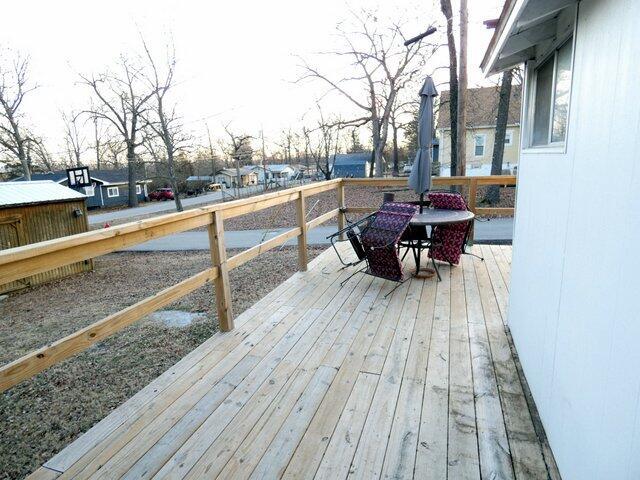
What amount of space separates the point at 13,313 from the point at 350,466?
34.8 feet

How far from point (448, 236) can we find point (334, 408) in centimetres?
301

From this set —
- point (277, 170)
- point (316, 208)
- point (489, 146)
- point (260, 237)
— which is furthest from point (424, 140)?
point (277, 170)

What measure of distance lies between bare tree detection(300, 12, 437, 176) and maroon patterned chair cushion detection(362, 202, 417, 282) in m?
11.7

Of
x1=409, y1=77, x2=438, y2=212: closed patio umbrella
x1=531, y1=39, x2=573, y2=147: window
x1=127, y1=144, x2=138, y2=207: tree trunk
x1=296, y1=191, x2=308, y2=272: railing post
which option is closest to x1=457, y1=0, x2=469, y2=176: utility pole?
x1=409, y1=77, x2=438, y2=212: closed patio umbrella

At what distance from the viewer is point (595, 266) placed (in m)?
1.37

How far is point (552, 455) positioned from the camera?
176 centimetres

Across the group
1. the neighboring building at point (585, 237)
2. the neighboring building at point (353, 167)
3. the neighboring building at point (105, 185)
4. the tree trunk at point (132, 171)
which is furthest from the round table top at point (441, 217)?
the neighboring building at point (353, 167)

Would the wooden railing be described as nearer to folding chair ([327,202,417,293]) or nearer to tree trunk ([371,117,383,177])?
folding chair ([327,202,417,293])

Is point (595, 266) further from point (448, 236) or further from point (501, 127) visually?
point (501, 127)

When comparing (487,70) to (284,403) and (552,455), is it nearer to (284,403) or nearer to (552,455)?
(552,455)

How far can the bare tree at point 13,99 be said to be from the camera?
843 inches

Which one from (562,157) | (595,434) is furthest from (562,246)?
(595,434)

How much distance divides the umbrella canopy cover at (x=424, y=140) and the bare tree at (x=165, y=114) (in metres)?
16.9

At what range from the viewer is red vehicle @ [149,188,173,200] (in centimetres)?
3761
